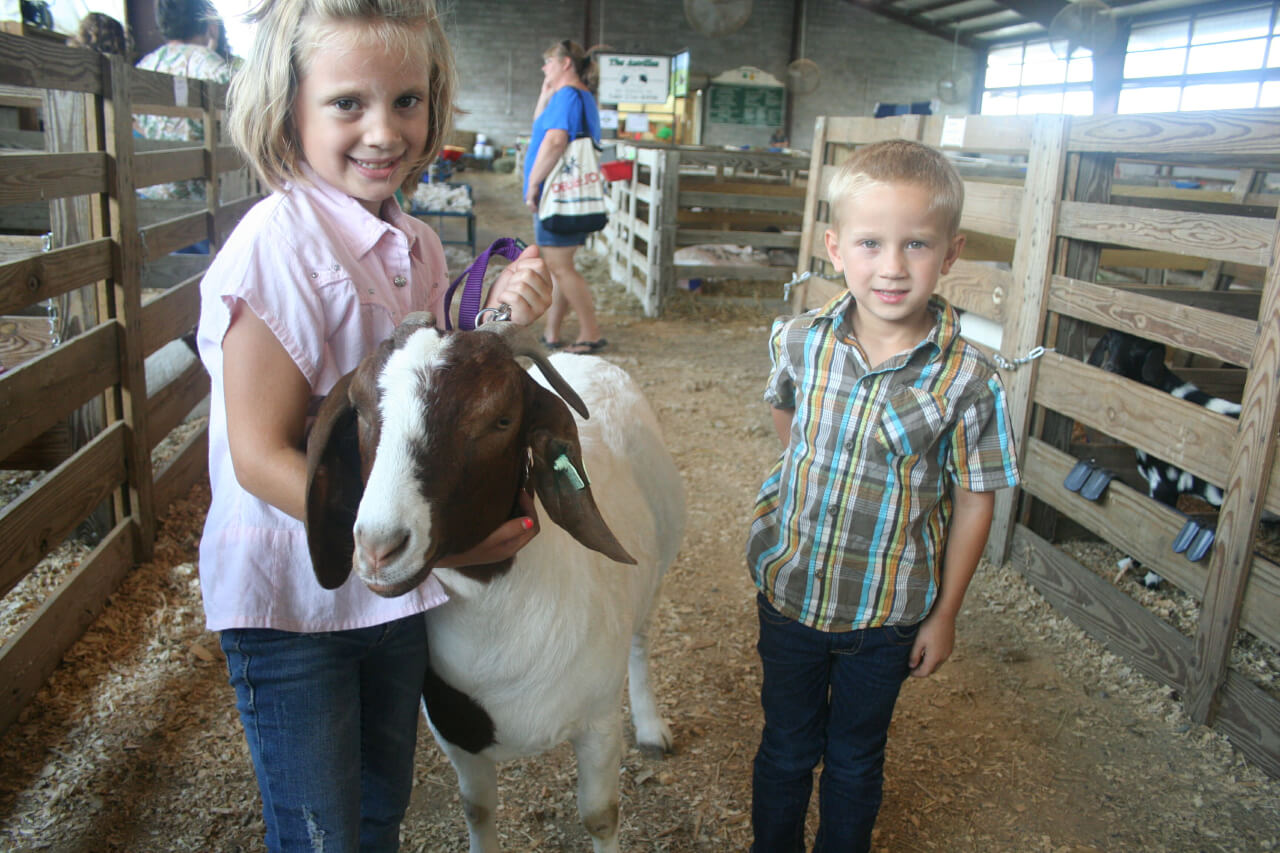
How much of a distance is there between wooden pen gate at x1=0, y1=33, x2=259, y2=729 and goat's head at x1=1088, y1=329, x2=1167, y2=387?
4244mm

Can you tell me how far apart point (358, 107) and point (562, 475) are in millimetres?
704

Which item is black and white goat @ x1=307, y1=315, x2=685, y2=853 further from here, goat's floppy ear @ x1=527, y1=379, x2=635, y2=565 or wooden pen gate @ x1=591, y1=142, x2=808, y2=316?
wooden pen gate @ x1=591, y1=142, x2=808, y2=316

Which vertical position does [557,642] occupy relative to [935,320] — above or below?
below

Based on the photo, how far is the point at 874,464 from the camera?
1848 millimetres

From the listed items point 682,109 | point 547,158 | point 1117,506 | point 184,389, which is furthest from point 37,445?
point 682,109

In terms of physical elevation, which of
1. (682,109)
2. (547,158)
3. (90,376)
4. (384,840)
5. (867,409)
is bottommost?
(384,840)

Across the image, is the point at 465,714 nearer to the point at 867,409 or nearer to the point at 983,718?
the point at 867,409

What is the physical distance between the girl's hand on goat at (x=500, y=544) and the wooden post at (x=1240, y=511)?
2350 mm

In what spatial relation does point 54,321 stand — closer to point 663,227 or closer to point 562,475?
point 562,475

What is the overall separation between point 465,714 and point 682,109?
21966 mm

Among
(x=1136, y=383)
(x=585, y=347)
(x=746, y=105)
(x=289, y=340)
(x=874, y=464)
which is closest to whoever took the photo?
(x=289, y=340)

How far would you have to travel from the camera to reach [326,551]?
1.40 m

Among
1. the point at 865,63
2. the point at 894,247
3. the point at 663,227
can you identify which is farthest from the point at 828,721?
the point at 865,63

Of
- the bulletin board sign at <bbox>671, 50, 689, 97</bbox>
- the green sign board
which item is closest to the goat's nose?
the bulletin board sign at <bbox>671, 50, 689, 97</bbox>
